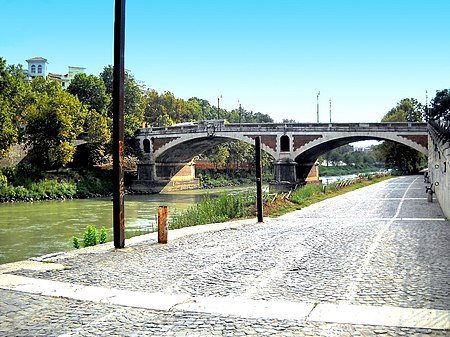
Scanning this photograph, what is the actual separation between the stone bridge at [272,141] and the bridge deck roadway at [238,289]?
35028mm

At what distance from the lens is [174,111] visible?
→ 88688 mm

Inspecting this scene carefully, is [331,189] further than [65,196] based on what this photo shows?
No

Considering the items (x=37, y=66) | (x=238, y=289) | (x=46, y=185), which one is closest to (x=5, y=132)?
(x=46, y=185)

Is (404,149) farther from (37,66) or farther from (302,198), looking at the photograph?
(37,66)

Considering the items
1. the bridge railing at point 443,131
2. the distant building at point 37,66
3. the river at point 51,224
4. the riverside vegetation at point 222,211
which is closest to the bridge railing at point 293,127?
the river at point 51,224

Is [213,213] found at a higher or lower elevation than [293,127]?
lower

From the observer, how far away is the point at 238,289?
7.02m

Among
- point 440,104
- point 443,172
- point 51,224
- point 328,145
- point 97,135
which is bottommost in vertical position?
point 51,224

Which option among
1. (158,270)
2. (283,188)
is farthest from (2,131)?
(158,270)

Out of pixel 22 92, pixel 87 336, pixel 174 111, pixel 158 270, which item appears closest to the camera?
pixel 87 336

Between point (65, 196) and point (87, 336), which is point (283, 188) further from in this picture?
point (87, 336)

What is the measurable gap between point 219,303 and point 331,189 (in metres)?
28.9

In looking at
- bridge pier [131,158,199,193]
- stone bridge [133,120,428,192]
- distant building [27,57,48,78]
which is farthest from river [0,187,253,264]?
distant building [27,57,48,78]

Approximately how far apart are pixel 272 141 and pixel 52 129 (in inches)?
837
